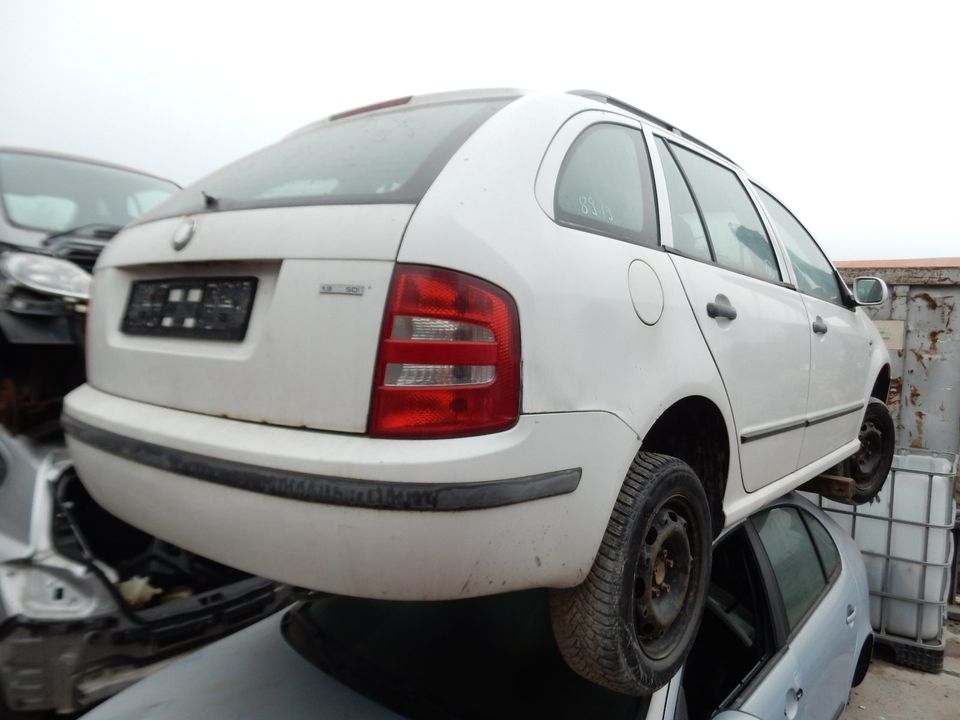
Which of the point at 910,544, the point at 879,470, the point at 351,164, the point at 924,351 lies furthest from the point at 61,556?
the point at 924,351

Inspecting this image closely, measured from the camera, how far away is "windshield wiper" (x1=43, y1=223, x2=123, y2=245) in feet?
8.40

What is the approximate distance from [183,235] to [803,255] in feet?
8.56

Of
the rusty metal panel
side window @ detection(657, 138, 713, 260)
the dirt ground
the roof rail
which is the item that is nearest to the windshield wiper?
the roof rail

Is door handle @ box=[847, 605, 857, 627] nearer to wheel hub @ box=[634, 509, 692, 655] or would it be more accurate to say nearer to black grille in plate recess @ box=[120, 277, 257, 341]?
wheel hub @ box=[634, 509, 692, 655]

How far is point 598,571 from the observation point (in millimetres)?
1416

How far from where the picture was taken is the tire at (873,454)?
3708mm

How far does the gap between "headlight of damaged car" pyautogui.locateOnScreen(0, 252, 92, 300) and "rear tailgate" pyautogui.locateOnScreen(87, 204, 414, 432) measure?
94 centimetres

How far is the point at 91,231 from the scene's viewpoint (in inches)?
106

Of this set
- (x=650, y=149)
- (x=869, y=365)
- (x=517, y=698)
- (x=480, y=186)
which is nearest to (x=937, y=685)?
(x=869, y=365)

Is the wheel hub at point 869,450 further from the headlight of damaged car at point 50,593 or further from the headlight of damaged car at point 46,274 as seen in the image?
the headlight of damaged car at point 46,274

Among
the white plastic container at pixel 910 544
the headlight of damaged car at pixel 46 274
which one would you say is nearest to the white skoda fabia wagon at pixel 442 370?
the headlight of damaged car at pixel 46 274

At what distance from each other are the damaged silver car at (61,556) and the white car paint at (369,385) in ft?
1.51

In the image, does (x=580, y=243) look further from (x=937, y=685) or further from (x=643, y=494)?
(x=937, y=685)

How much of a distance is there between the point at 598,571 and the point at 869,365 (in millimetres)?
2696
